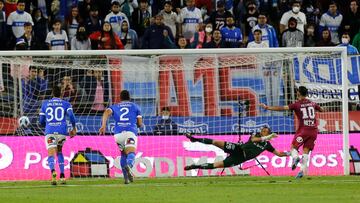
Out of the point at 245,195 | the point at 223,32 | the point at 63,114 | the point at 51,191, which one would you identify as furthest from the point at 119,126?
the point at 223,32

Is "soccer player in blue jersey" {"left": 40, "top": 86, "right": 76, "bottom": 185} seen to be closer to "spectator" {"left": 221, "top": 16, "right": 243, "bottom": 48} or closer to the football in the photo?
the football

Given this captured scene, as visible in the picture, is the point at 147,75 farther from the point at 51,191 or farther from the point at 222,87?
the point at 51,191

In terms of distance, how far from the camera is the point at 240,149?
94.6ft

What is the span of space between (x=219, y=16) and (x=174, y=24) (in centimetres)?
130

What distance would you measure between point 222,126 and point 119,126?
4.17 metres

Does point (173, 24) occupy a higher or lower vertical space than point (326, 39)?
higher

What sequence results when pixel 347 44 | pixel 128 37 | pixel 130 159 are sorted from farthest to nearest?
pixel 128 37, pixel 347 44, pixel 130 159

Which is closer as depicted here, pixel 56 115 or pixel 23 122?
pixel 56 115

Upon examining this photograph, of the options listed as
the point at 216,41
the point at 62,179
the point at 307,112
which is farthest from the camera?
the point at 216,41

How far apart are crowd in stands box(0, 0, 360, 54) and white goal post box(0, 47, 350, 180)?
277 cm

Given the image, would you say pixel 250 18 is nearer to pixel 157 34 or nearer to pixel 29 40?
pixel 157 34

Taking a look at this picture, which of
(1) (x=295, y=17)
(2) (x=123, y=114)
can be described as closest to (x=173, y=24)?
(1) (x=295, y=17)

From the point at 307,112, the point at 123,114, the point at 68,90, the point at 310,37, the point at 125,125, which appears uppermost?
the point at 310,37

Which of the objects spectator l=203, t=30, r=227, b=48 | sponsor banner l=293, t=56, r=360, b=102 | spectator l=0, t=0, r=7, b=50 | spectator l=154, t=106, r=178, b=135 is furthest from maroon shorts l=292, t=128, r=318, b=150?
spectator l=0, t=0, r=7, b=50
